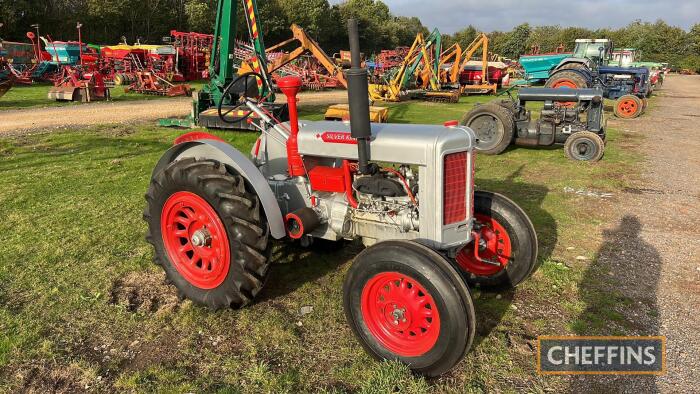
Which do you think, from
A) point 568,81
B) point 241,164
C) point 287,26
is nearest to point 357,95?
point 241,164

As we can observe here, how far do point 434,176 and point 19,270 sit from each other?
11.8 ft

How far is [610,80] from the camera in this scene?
57.8 feet

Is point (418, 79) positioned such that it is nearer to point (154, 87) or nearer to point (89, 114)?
point (154, 87)

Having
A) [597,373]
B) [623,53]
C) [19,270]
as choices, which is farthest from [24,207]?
[623,53]

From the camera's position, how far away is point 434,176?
9.52 feet

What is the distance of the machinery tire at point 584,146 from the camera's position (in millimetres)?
8391

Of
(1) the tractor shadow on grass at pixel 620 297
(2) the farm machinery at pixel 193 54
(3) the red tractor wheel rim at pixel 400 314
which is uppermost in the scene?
(2) the farm machinery at pixel 193 54

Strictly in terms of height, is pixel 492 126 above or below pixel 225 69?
below

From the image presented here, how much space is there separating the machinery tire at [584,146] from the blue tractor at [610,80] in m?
7.45

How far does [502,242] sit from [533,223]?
1848 millimetres

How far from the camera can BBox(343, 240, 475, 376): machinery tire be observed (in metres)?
2.50

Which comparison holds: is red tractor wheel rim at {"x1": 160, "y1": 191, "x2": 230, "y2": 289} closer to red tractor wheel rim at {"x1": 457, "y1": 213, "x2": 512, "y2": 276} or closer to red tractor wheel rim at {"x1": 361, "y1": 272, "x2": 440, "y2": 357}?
red tractor wheel rim at {"x1": 361, "y1": 272, "x2": 440, "y2": 357}

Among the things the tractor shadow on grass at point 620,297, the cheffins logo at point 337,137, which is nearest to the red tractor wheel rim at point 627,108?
the tractor shadow on grass at point 620,297

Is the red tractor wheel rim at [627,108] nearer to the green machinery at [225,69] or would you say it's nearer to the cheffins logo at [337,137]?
the green machinery at [225,69]
